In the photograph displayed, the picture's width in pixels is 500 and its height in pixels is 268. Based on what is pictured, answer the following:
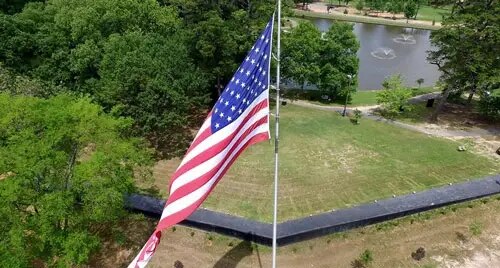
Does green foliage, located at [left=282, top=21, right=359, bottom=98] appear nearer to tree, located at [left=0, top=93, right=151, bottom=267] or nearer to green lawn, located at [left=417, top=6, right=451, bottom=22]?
tree, located at [left=0, top=93, right=151, bottom=267]

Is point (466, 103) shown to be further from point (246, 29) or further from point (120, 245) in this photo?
point (120, 245)

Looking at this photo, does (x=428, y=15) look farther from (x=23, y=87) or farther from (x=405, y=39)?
(x=23, y=87)

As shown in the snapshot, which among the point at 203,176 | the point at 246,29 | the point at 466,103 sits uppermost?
the point at 246,29

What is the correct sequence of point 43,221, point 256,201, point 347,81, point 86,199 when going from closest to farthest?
point 43,221 < point 86,199 < point 256,201 < point 347,81

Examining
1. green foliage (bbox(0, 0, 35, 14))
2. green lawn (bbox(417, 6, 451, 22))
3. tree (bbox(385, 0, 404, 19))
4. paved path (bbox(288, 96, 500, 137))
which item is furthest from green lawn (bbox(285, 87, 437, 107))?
green lawn (bbox(417, 6, 451, 22))

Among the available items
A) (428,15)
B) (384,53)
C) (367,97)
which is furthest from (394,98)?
(428,15)

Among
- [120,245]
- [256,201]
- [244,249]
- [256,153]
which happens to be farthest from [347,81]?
[120,245]
